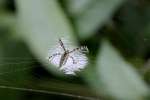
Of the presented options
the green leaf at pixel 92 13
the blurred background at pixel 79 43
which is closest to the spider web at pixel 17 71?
the blurred background at pixel 79 43

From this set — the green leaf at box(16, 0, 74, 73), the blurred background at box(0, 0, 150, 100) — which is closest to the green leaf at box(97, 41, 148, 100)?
the blurred background at box(0, 0, 150, 100)

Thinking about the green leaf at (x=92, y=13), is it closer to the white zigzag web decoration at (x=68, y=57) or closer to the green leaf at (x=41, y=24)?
the green leaf at (x=41, y=24)

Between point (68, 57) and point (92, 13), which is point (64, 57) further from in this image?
point (92, 13)

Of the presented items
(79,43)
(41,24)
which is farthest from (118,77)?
(41,24)

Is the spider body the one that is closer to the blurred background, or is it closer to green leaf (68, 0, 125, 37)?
the blurred background

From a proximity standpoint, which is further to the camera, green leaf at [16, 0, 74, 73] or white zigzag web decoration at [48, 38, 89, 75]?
green leaf at [16, 0, 74, 73]

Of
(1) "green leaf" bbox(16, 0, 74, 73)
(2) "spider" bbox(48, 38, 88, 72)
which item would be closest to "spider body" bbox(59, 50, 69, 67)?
(2) "spider" bbox(48, 38, 88, 72)

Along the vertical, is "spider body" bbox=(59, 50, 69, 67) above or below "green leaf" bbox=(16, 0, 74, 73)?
below
